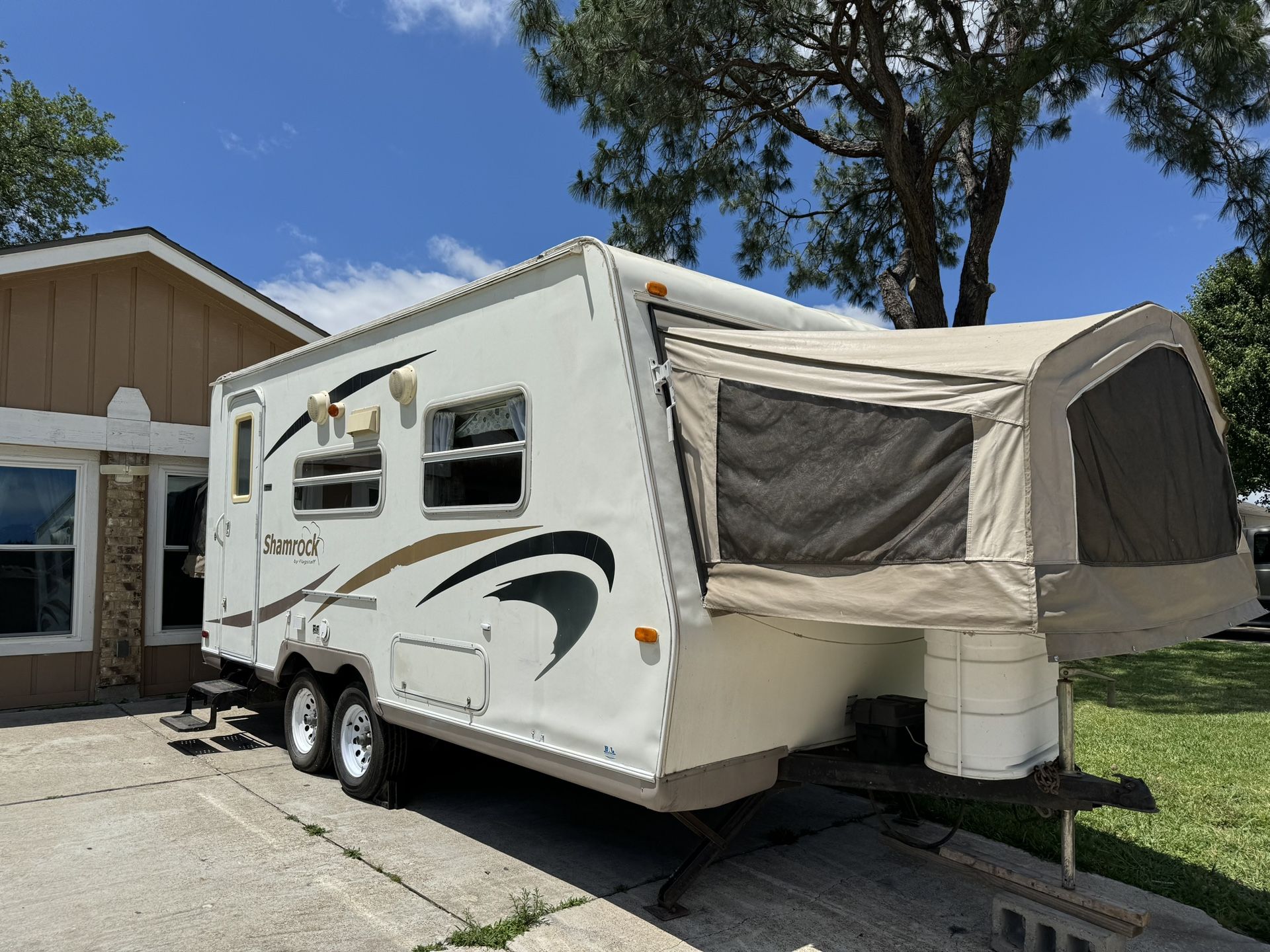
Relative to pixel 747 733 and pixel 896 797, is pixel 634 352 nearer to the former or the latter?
pixel 747 733

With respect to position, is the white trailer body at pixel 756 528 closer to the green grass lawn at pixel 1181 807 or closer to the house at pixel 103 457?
the green grass lawn at pixel 1181 807

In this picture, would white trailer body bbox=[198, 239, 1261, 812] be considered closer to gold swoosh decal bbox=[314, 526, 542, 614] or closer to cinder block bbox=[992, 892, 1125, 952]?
gold swoosh decal bbox=[314, 526, 542, 614]

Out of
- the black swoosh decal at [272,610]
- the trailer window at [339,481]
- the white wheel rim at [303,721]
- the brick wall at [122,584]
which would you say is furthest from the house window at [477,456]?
the brick wall at [122,584]

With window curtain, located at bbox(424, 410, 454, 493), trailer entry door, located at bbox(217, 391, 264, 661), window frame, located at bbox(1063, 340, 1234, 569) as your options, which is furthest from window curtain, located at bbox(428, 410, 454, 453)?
window frame, located at bbox(1063, 340, 1234, 569)

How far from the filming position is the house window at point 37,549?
8062mm

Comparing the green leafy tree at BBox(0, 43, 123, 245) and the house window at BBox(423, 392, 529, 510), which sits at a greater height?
the green leafy tree at BBox(0, 43, 123, 245)

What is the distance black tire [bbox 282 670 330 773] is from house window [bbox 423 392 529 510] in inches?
75.6

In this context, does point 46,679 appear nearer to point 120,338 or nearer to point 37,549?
point 37,549

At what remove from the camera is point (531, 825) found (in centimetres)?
530

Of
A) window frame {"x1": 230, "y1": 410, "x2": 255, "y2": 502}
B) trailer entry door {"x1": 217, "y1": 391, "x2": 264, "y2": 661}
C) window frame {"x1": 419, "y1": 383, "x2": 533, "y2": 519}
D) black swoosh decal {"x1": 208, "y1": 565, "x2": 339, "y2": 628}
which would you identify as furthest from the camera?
window frame {"x1": 230, "y1": 410, "x2": 255, "y2": 502}

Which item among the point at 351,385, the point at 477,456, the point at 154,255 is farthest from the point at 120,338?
the point at 477,456

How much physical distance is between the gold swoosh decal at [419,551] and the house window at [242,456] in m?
1.86

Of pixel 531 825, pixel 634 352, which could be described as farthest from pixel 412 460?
pixel 531 825

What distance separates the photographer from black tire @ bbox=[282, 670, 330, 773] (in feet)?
19.8
